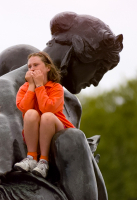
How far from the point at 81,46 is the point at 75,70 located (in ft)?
1.15

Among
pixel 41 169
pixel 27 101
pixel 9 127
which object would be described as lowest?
pixel 41 169

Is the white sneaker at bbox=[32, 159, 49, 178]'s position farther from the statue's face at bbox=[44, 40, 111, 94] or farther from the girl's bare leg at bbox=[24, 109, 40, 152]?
the statue's face at bbox=[44, 40, 111, 94]

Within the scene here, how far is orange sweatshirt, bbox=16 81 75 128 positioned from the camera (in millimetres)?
4590

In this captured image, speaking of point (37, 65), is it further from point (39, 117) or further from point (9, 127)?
point (9, 127)

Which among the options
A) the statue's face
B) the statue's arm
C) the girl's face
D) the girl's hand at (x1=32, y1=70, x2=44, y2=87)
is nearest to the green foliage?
the statue's face

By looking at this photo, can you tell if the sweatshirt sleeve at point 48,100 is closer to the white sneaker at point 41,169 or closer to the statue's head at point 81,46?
the white sneaker at point 41,169

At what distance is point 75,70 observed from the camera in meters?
5.95

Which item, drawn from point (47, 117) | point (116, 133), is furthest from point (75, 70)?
point (116, 133)

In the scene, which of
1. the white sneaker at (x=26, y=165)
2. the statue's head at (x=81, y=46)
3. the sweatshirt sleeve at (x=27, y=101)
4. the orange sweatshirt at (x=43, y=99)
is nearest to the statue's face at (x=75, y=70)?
the statue's head at (x=81, y=46)

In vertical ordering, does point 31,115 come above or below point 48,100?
below

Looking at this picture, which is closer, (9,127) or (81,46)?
(9,127)

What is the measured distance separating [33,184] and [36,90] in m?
0.89

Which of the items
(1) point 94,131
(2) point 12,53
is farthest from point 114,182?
(2) point 12,53

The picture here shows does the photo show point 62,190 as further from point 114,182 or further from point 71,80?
point 114,182
